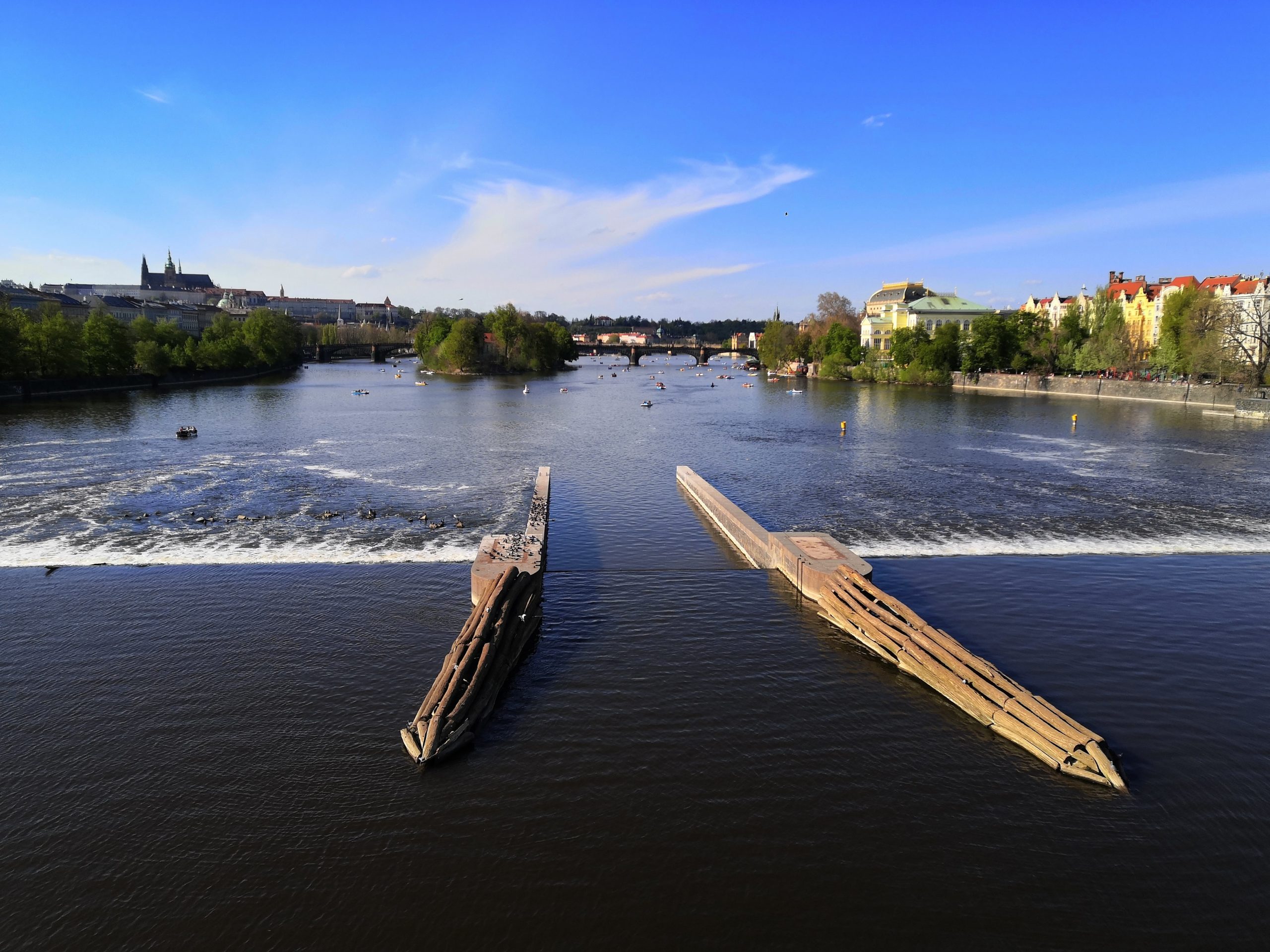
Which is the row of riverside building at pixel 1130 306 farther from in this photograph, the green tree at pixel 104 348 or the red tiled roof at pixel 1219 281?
the green tree at pixel 104 348

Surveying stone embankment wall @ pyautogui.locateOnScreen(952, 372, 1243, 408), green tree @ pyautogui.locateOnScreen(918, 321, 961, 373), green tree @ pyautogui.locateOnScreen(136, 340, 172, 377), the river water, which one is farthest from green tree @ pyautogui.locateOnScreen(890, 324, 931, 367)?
green tree @ pyautogui.locateOnScreen(136, 340, 172, 377)

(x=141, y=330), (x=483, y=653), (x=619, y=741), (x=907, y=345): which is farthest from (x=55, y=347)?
(x=907, y=345)

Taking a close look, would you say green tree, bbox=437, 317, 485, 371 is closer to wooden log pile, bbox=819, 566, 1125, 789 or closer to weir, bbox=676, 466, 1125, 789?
weir, bbox=676, 466, 1125, 789

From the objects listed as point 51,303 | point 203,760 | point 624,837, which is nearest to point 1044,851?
point 624,837

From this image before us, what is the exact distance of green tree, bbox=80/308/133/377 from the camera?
98.8 meters

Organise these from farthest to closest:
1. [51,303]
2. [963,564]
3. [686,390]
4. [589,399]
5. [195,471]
A: [686,390] < [51,303] < [589,399] < [195,471] < [963,564]

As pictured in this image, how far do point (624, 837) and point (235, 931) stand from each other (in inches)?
200

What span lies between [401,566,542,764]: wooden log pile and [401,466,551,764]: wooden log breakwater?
12 millimetres

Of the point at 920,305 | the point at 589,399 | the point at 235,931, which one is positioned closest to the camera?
the point at 235,931

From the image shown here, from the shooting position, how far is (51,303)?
4663 inches

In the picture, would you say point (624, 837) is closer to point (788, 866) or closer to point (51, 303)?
point (788, 866)

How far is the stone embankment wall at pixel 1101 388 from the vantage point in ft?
295

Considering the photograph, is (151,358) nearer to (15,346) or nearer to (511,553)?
(15,346)

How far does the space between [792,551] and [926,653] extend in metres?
6.91
